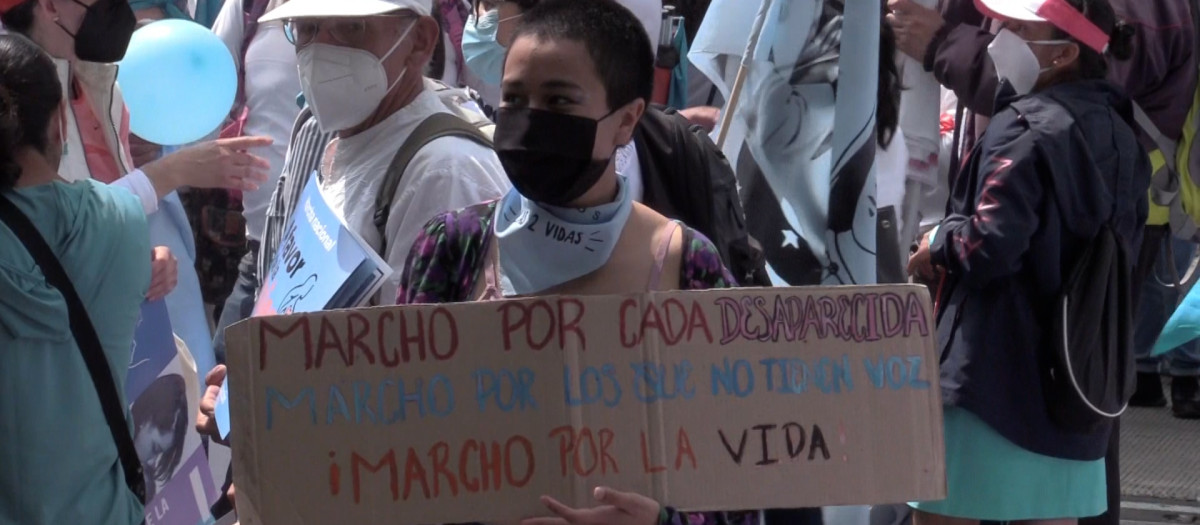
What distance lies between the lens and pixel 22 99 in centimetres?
308

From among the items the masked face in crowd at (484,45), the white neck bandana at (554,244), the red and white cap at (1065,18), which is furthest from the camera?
the masked face in crowd at (484,45)

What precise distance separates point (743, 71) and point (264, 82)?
7.82ft

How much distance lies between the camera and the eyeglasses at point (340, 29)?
3.65 metres

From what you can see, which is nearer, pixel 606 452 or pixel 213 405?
pixel 606 452

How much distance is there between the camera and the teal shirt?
295 centimetres

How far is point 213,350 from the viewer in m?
4.70

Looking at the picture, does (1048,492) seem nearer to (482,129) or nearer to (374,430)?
(482,129)

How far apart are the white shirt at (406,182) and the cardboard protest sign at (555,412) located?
964mm

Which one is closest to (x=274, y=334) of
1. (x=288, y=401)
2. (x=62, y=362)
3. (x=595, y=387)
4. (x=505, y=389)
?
(x=288, y=401)

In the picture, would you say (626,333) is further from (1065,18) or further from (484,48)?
(484,48)

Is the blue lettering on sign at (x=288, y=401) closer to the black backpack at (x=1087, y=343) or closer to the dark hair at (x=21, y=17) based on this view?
the dark hair at (x=21, y=17)

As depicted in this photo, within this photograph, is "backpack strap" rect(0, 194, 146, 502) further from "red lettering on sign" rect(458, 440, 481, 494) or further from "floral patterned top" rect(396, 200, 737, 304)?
"red lettering on sign" rect(458, 440, 481, 494)

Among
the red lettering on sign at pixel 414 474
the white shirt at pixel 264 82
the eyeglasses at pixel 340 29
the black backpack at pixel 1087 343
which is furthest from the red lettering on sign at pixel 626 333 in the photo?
the white shirt at pixel 264 82

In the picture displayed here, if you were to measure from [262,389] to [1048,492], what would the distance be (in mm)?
2721
